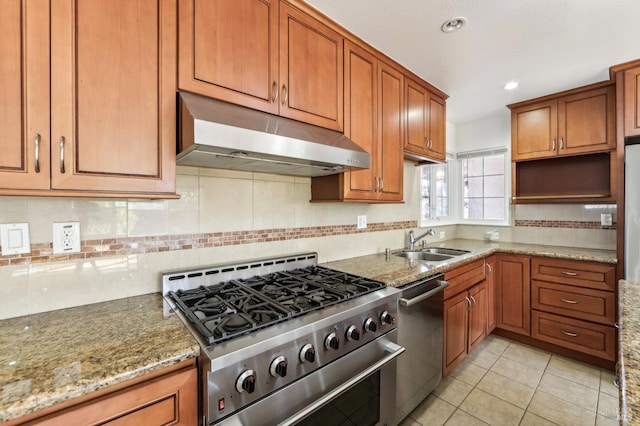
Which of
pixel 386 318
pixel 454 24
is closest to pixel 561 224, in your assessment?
pixel 454 24

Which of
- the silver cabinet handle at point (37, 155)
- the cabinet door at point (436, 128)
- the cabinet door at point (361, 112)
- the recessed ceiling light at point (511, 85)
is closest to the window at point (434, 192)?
the cabinet door at point (436, 128)

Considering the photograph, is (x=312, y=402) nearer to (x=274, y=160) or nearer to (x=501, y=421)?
(x=274, y=160)

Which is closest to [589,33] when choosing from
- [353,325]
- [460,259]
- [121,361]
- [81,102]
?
[460,259]

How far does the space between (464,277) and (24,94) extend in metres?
2.61

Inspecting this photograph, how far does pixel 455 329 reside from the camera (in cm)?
214

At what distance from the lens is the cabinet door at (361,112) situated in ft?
6.01

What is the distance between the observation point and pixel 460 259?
7.29 feet

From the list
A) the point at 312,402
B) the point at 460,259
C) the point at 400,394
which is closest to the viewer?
the point at 312,402

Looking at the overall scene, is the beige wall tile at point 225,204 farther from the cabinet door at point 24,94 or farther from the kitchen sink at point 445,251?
the kitchen sink at point 445,251

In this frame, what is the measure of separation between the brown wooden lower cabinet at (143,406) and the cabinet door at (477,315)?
7.21ft

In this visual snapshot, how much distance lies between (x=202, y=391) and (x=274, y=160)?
0.94m

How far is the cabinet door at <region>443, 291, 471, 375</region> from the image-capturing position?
2049mm

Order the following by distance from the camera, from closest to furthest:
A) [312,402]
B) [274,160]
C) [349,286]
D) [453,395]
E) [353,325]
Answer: [312,402] → [353,325] → [274,160] → [349,286] → [453,395]

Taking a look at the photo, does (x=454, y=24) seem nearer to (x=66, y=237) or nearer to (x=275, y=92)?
(x=275, y=92)
